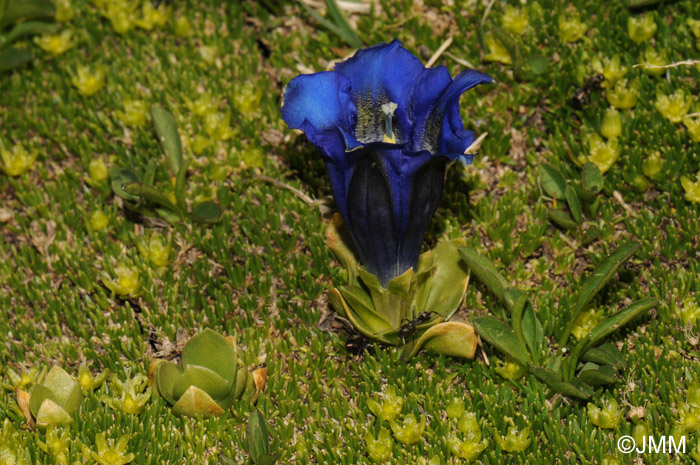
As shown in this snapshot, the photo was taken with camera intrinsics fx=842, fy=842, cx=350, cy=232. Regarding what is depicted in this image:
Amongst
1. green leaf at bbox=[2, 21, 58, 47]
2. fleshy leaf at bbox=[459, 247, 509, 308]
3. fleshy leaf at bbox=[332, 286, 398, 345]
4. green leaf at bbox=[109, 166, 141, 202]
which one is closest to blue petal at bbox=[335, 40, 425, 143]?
fleshy leaf at bbox=[459, 247, 509, 308]

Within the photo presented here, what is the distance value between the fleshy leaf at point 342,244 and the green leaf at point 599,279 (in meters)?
0.87

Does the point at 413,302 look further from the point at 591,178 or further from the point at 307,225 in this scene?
the point at 591,178

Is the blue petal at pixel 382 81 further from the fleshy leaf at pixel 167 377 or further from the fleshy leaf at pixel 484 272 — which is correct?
the fleshy leaf at pixel 167 377

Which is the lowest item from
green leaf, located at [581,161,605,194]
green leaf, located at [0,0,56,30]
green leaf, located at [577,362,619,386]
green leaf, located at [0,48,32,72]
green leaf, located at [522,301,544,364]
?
green leaf, located at [577,362,619,386]

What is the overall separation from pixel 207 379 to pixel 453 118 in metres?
1.32

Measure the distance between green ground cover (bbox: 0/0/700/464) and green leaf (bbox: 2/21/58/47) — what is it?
90 millimetres

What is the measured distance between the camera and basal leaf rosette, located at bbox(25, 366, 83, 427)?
3.15 meters

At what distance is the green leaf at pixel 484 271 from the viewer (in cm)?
321

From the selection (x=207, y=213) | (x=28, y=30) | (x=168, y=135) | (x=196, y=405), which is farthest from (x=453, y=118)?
(x=28, y=30)

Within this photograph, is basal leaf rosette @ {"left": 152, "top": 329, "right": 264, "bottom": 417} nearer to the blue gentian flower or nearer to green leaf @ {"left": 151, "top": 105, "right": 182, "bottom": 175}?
the blue gentian flower

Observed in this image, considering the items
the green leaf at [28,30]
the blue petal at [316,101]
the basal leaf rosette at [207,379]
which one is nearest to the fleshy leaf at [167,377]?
the basal leaf rosette at [207,379]

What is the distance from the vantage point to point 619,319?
123 inches

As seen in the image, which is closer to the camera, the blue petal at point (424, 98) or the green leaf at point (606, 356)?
the blue petal at point (424, 98)

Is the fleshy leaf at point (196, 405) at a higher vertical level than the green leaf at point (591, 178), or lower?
lower
